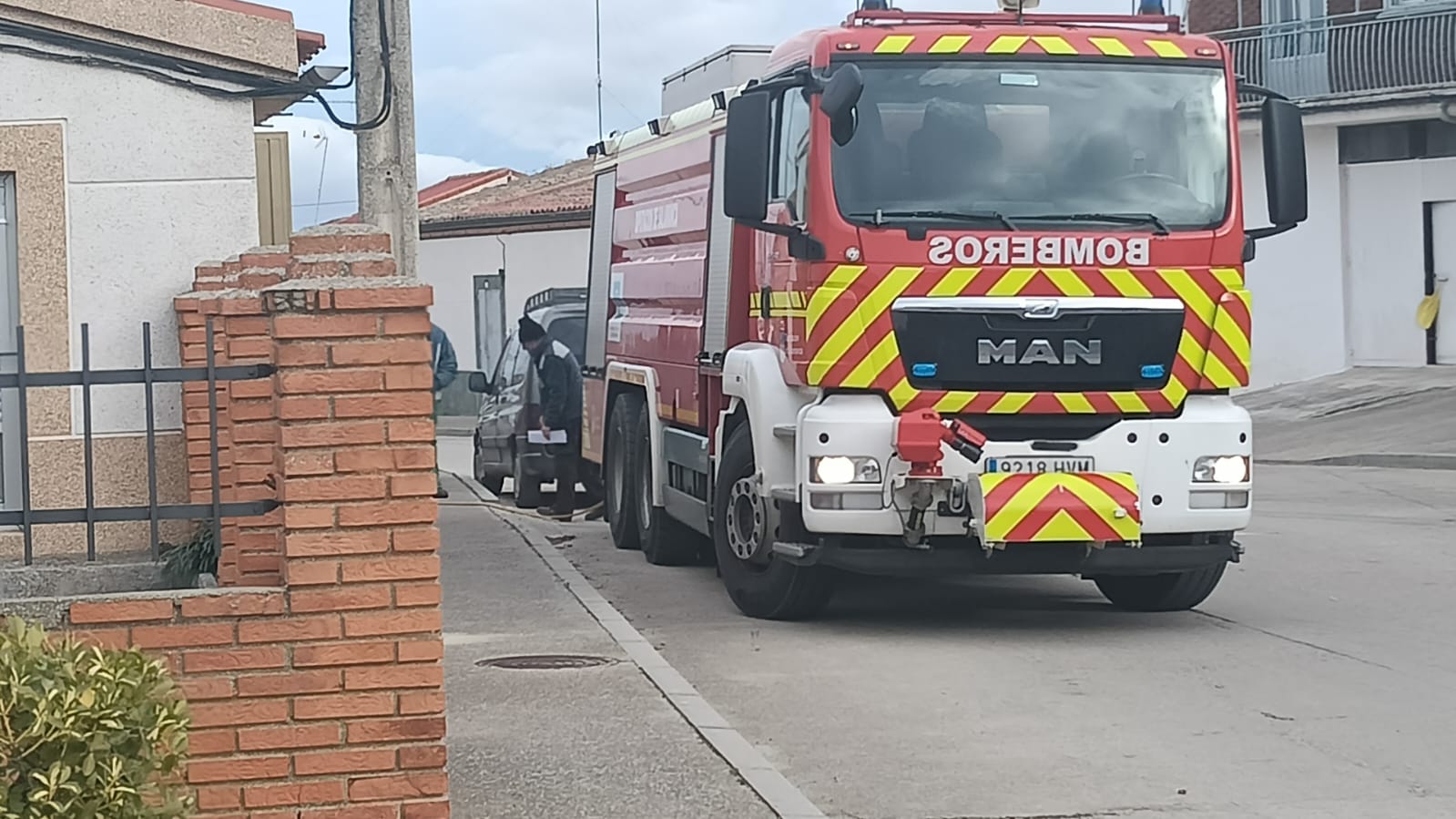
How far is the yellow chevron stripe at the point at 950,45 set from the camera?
10.2 meters

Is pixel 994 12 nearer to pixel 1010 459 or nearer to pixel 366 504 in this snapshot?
pixel 1010 459

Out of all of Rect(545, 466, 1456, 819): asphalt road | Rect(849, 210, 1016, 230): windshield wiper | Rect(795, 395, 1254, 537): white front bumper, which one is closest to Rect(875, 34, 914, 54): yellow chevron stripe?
Rect(849, 210, 1016, 230): windshield wiper

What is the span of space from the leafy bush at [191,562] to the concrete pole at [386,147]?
6.42 m

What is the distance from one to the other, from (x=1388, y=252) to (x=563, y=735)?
24601 mm

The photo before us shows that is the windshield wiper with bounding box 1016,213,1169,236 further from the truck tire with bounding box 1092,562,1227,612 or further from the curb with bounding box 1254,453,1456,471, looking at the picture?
the curb with bounding box 1254,453,1456,471

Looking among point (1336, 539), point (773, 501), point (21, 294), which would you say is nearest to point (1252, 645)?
point (773, 501)

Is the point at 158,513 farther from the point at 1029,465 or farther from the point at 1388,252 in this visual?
the point at 1388,252

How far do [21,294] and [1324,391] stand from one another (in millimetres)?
22615

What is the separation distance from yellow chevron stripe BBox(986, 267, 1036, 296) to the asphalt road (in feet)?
5.85

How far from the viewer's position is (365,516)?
17.6 feet

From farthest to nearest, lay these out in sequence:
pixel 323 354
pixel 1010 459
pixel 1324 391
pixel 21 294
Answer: pixel 1324 391 < pixel 1010 459 < pixel 21 294 < pixel 323 354

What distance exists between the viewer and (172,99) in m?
9.23

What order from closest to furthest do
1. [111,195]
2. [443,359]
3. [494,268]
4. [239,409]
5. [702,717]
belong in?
[239,409]
[702,717]
[111,195]
[443,359]
[494,268]

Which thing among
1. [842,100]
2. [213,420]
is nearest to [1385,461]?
[842,100]
